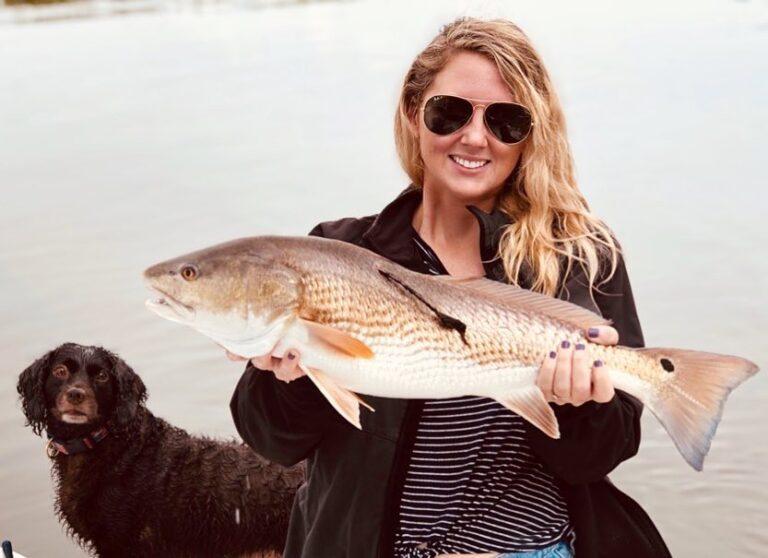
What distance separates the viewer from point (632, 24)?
23234mm

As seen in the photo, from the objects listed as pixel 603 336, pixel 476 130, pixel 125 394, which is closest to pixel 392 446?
pixel 603 336

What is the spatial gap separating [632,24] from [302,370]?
21.7 meters

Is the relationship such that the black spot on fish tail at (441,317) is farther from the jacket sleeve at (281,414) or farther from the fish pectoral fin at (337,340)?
the jacket sleeve at (281,414)

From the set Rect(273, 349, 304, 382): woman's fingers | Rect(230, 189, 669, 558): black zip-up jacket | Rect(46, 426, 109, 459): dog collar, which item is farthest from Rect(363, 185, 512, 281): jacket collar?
Rect(46, 426, 109, 459): dog collar

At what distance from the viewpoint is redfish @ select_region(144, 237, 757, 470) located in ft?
9.48

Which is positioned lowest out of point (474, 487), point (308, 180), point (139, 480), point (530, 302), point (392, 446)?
point (308, 180)

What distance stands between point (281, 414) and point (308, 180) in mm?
9308

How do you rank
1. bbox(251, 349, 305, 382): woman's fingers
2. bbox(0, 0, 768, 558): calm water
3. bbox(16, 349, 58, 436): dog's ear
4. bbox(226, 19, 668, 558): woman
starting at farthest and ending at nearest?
1. bbox(0, 0, 768, 558): calm water
2. bbox(16, 349, 58, 436): dog's ear
3. bbox(226, 19, 668, 558): woman
4. bbox(251, 349, 305, 382): woman's fingers

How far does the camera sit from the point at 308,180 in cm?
1262

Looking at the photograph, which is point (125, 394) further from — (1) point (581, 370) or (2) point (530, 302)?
(1) point (581, 370)

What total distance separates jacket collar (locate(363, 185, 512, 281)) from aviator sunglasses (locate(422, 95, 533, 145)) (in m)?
0.26

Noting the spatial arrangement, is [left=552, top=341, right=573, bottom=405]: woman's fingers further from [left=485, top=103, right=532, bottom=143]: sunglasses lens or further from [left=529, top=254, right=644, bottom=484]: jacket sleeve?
[left=485, top=103, right=532, bottom=143]: sunglasses lens

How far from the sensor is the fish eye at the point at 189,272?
2.89 metres

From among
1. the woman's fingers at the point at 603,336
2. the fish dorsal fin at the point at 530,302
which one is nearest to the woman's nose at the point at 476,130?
the fish dorsal fin at the point at 530,302
